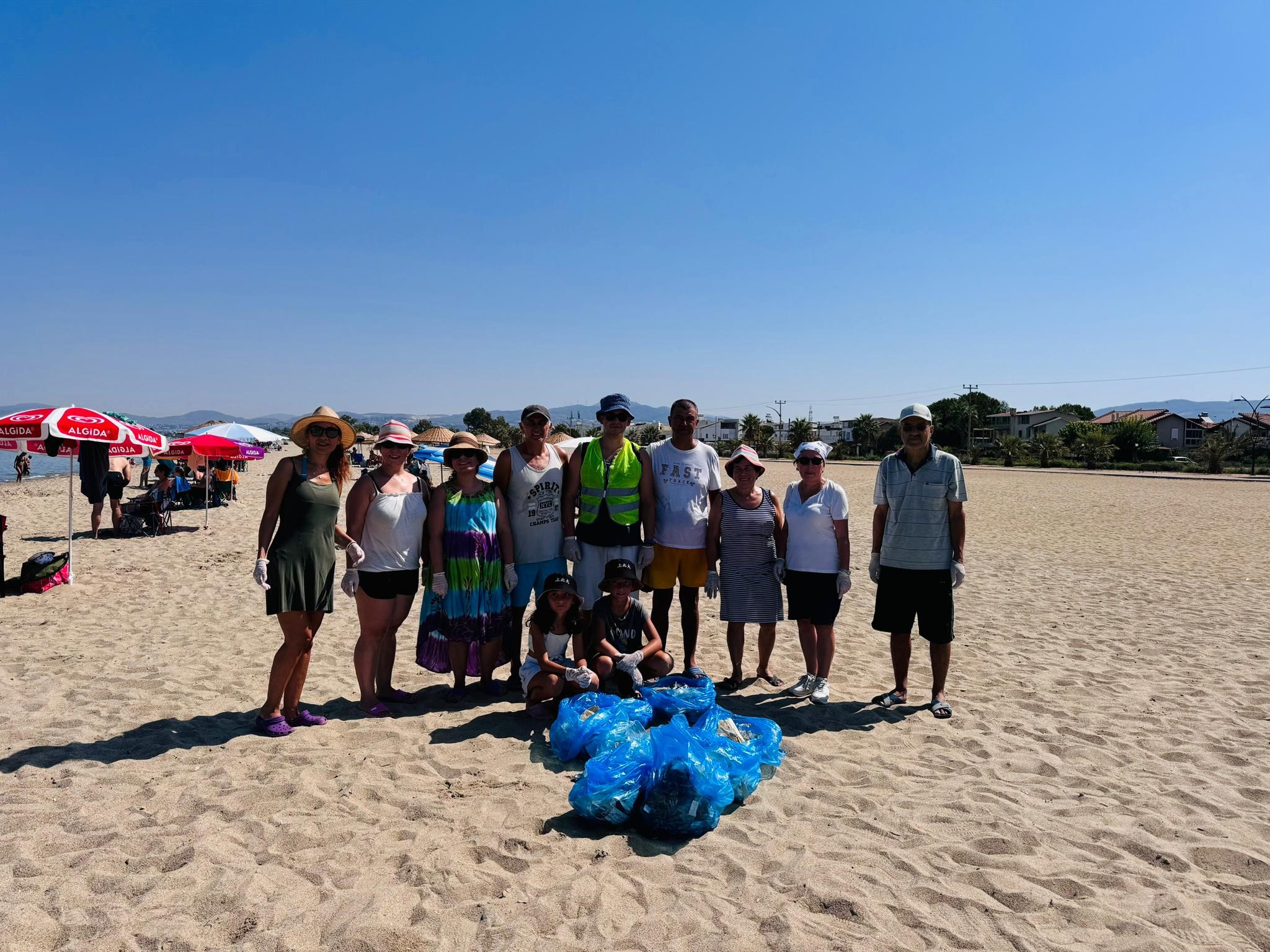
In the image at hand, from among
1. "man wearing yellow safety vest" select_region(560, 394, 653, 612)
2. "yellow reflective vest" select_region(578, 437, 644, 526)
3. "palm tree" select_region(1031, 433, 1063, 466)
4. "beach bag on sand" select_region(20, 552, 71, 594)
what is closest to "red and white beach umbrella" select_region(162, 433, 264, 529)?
"beach bag on sand" select_region(20, 552, 71, 594)

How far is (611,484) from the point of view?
190 inches

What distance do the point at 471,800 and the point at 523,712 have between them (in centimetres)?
112

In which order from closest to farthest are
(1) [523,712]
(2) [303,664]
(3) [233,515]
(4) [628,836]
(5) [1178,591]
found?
1. (4) [628,836]
2. (2) [303,664]
3. (1) [523,712]
4. (5) [1178,591]
5. (3) [233,515]

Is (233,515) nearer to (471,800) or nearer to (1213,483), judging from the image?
(471,800)

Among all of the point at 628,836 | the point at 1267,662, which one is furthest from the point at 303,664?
the point at 1267,662

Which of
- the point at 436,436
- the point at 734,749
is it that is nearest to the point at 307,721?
the point at 734,749

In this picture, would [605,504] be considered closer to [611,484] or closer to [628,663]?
[611,484]

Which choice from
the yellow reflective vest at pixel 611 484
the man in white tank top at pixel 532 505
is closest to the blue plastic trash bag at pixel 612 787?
the man in white tank top at pixel 532 505

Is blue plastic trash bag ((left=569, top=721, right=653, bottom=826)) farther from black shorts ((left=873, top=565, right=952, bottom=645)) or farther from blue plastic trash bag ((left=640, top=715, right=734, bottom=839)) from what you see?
black shorts ((left=873, top=565, right=952, bottom=645))

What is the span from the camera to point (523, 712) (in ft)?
15.5

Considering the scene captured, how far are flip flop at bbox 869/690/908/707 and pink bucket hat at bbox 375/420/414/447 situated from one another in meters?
3.72

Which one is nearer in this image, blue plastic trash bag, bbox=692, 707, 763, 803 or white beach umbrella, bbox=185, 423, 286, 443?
blue plastic trash bag, bbox=692, 707, 763, 803

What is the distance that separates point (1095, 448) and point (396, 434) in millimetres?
53805

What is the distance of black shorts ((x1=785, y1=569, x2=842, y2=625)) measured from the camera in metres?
5.02
